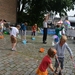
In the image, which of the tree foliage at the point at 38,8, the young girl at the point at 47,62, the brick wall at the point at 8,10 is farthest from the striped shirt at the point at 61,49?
the brick wall at the point at 8,10

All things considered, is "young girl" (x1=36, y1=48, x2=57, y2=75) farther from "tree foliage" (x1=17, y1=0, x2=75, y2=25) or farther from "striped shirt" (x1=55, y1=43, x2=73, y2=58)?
"tree foliage" (x1=17, y1=0, x2=75, y2=25)

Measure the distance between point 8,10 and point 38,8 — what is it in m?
4.94

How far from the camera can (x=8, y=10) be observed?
110 feet

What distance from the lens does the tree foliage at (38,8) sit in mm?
33469

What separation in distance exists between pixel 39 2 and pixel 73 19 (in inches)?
→ 587

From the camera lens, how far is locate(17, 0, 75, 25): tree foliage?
33.5 metres

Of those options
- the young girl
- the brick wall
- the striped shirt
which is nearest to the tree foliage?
the brick wall

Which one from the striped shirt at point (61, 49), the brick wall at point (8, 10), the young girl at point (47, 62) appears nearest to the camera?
the young girl at point (47, 62)

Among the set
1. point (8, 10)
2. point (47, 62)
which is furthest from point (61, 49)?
point (8, 10)

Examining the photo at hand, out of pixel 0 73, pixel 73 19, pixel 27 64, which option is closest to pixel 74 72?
pixel 27 64

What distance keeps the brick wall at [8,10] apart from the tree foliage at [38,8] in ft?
6.14

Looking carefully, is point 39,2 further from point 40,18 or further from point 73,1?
point 73,1

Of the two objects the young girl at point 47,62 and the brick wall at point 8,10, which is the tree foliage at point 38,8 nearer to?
the brick wall at point 8,10

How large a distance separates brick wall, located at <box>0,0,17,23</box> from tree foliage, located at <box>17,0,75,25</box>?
1872mm
